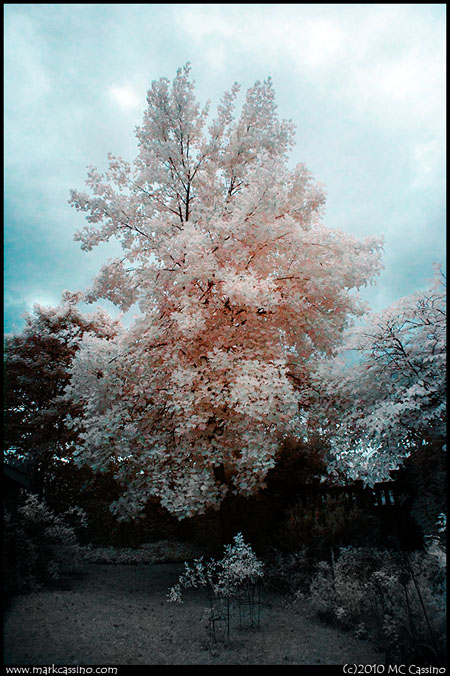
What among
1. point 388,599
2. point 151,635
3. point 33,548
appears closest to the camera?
point 388,599

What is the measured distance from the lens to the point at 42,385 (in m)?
14.0

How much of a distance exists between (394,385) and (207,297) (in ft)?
13.2

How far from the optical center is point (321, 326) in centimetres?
797

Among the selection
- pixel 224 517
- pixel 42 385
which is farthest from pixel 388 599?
pixel 42 385

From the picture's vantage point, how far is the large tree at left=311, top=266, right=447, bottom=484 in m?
5.51

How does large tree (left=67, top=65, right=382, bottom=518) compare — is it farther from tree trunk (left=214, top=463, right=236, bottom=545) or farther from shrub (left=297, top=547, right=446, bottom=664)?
shrub (left=297, top=547, right=446, bottom=664)

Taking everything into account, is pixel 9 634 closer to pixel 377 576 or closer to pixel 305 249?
pixel 377 576

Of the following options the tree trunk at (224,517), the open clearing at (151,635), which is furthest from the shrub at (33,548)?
the tree trunk at (224,517)

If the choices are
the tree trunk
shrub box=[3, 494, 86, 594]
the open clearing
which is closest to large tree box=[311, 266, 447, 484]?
the open clearing

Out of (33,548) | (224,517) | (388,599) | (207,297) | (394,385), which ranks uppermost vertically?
(207,297)

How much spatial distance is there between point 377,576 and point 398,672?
1.31 metres

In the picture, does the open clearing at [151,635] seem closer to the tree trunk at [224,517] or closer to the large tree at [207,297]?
the tree trunk at [224,517]

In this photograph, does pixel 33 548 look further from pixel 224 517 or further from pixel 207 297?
pixel 207 297

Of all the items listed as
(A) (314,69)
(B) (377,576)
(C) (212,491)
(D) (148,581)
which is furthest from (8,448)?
(A) (314,69)
